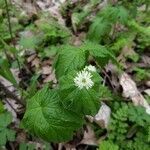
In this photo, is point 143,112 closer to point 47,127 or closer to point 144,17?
point 47,127

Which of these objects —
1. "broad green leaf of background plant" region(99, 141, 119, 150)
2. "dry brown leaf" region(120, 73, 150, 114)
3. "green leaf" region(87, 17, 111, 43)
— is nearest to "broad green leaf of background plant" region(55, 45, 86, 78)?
"broad green leaf of background plant" region(99, 141, 119, 150)

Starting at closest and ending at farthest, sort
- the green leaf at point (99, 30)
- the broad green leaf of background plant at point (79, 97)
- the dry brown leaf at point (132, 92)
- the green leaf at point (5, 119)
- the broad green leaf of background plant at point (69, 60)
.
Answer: the broad green leaf of background plant at point (79, 97)
the broad green leaf of background plant at point (69, 60)
the green leaf at point (5, 119)
the dry brown leaf at point (132, 92)
the green leaf at point (99, 30)

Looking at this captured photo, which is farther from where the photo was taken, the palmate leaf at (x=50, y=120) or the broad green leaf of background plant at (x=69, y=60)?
the broad green leaf of background plant at (x=69, y=60)

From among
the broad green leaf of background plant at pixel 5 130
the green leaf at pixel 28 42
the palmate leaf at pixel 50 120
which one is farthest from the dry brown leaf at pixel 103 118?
the green leaf at pixel 28 42

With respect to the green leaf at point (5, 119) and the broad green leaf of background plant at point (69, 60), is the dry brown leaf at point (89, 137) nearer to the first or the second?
the green leaf at point (5, 119)

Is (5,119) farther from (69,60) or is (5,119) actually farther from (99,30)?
(99,30)

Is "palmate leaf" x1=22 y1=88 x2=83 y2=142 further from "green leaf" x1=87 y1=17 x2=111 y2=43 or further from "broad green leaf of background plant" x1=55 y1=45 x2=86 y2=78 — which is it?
"green leaf" x1=87 y1=17 x2=111 y2=43

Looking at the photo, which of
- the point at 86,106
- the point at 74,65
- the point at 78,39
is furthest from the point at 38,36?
the point at 86,106
